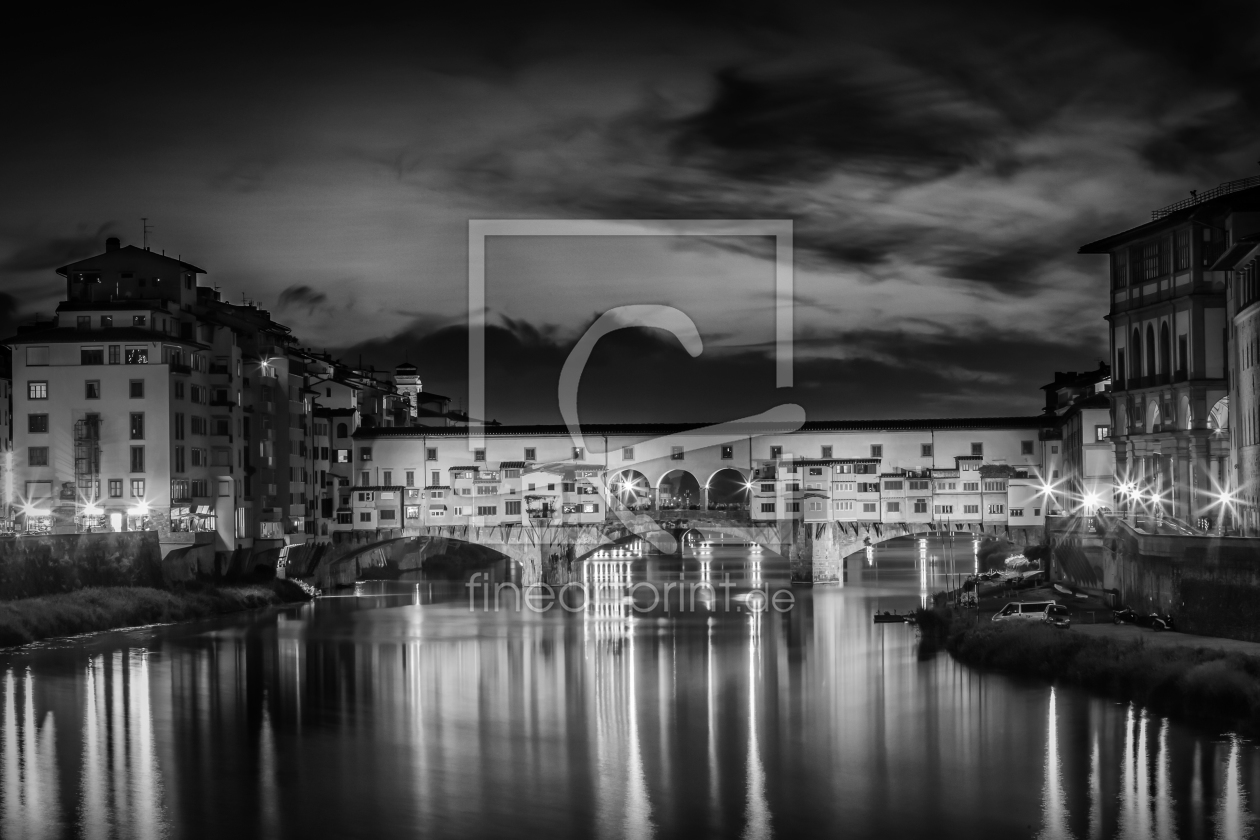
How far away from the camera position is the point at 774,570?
7850cm

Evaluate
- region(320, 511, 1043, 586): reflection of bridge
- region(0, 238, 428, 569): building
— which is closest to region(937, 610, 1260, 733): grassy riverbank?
region(320, 511, 1043, 586): reflection of bridge

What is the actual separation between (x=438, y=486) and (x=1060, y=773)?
49.0m

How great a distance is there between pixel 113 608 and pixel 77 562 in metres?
2.53

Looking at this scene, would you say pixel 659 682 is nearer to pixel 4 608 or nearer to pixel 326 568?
pixel 4 608

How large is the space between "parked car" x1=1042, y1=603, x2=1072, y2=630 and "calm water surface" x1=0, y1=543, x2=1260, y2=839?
2847 mm

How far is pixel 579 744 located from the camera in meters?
28.4

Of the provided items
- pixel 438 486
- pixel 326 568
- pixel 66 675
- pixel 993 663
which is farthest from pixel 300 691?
pixel 438 486

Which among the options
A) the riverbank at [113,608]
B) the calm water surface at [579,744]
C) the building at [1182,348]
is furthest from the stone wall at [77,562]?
the building at [1182,348]

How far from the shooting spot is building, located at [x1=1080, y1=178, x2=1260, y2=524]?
44312mm

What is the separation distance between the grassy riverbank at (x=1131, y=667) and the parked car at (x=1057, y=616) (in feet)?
3.80

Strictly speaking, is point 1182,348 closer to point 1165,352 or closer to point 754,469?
point 1165,352

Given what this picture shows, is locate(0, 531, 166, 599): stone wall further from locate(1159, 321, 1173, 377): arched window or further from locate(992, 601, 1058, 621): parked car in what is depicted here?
locate(1159, 321, 1173, 377): arched window

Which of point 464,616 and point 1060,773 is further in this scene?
point 464,616

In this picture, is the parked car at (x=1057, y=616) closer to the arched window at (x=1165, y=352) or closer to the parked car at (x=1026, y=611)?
the parked car at (x=1026, y=611)
